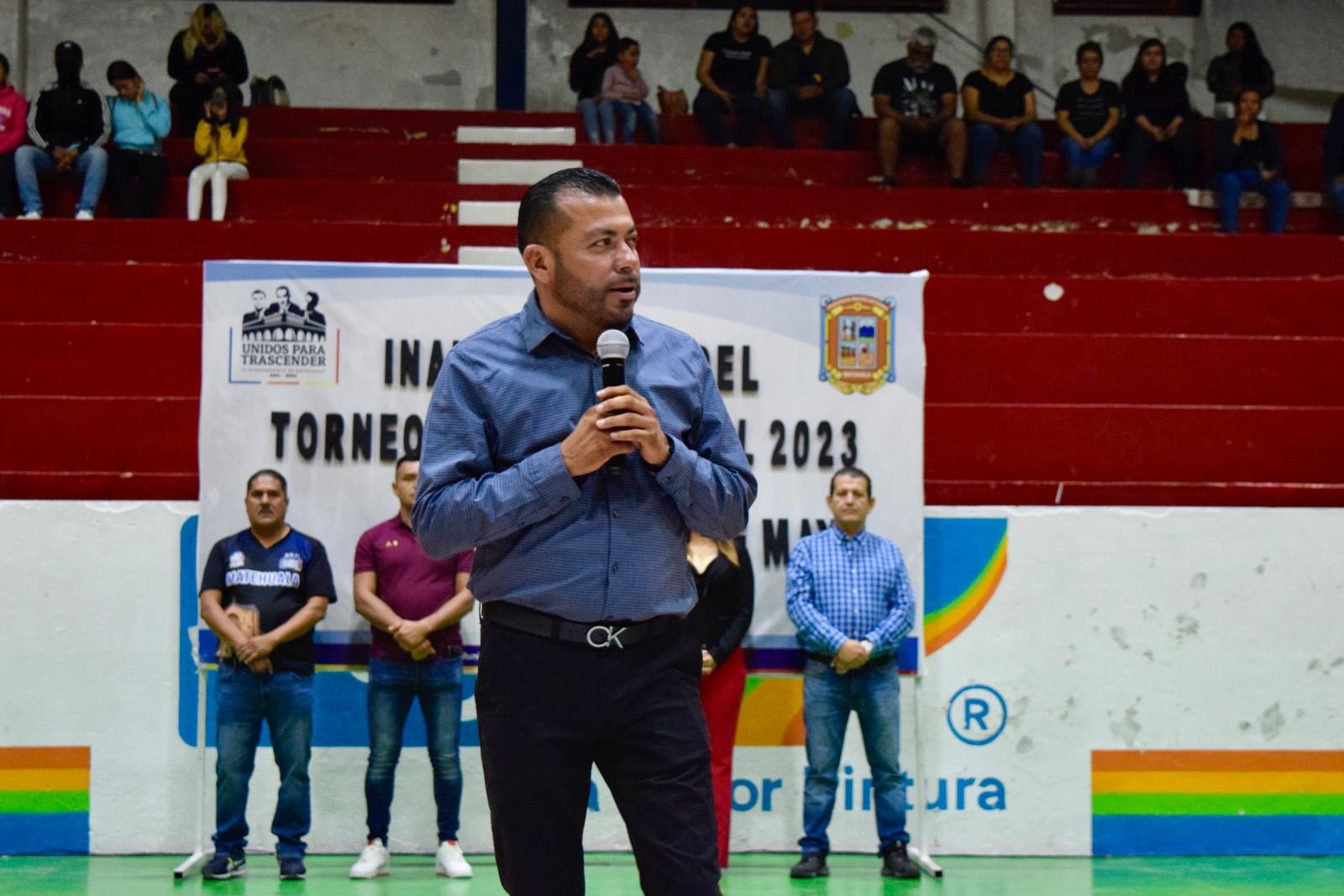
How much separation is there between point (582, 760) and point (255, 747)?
3.99 metres

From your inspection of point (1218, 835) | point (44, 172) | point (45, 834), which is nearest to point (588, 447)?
point (45, 834)

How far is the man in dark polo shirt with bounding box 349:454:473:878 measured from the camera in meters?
6.19

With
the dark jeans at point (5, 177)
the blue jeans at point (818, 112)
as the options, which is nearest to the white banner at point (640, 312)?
the dark jeans at point (5, 177)

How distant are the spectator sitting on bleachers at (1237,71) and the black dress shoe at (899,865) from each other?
6094mm

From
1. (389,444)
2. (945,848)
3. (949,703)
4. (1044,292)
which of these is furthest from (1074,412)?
(389,444)

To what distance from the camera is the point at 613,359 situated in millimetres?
2471

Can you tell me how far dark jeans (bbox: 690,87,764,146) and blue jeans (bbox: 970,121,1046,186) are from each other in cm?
137

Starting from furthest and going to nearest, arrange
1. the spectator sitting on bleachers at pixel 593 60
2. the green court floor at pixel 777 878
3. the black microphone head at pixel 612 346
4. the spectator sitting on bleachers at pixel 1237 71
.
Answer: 1. the spectator sitting on bleachers at pixel 593 60
2. the spectator sitting on bleachers at pixel 1237 71
3. the green court floor at pixel 777 878
4. the black microphone head at pixel 612 346

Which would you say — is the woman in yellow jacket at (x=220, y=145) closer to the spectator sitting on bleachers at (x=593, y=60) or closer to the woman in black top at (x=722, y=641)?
the spectator sitting on bleachers at (x=593, y=60)

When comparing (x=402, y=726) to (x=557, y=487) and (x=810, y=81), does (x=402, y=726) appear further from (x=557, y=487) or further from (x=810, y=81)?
(x=810, y=81)

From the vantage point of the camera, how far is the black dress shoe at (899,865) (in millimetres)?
6156

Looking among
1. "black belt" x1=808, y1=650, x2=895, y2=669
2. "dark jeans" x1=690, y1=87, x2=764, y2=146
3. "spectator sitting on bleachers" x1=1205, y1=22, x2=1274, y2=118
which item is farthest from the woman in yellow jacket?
"spectator sitting on bleachers" x1=1205, y1=22, x2=1274, y2=118

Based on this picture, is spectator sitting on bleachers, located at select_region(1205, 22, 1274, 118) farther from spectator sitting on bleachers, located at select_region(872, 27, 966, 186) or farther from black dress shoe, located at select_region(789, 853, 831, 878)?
black dress shoe, located at select_region(789, 853, 831, 878)

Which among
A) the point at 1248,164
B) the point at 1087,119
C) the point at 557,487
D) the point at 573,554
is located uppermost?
the point at 1087,119
